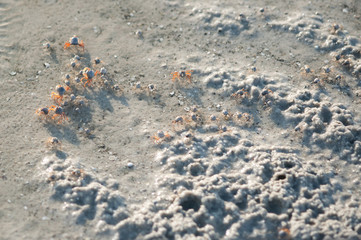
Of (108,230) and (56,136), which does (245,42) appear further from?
(108,230)

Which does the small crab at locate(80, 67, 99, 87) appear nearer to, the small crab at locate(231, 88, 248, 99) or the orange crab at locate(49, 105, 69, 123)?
the orange crab at locate(49, 105, 69, 123)

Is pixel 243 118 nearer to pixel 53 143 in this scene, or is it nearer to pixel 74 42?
pixel 53 143

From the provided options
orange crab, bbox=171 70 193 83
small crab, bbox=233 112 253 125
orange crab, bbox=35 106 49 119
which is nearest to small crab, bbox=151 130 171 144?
small crab, bbox=233 112 253 125

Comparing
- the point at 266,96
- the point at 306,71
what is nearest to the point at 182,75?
the point at 266,96

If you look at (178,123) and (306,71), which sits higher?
(306,71)

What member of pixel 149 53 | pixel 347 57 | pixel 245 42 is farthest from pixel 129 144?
pixel 347 57

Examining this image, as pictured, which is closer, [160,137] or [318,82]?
[160,137]

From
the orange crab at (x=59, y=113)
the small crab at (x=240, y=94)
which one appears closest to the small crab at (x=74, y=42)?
the orange crab at (x=59, y=113)
